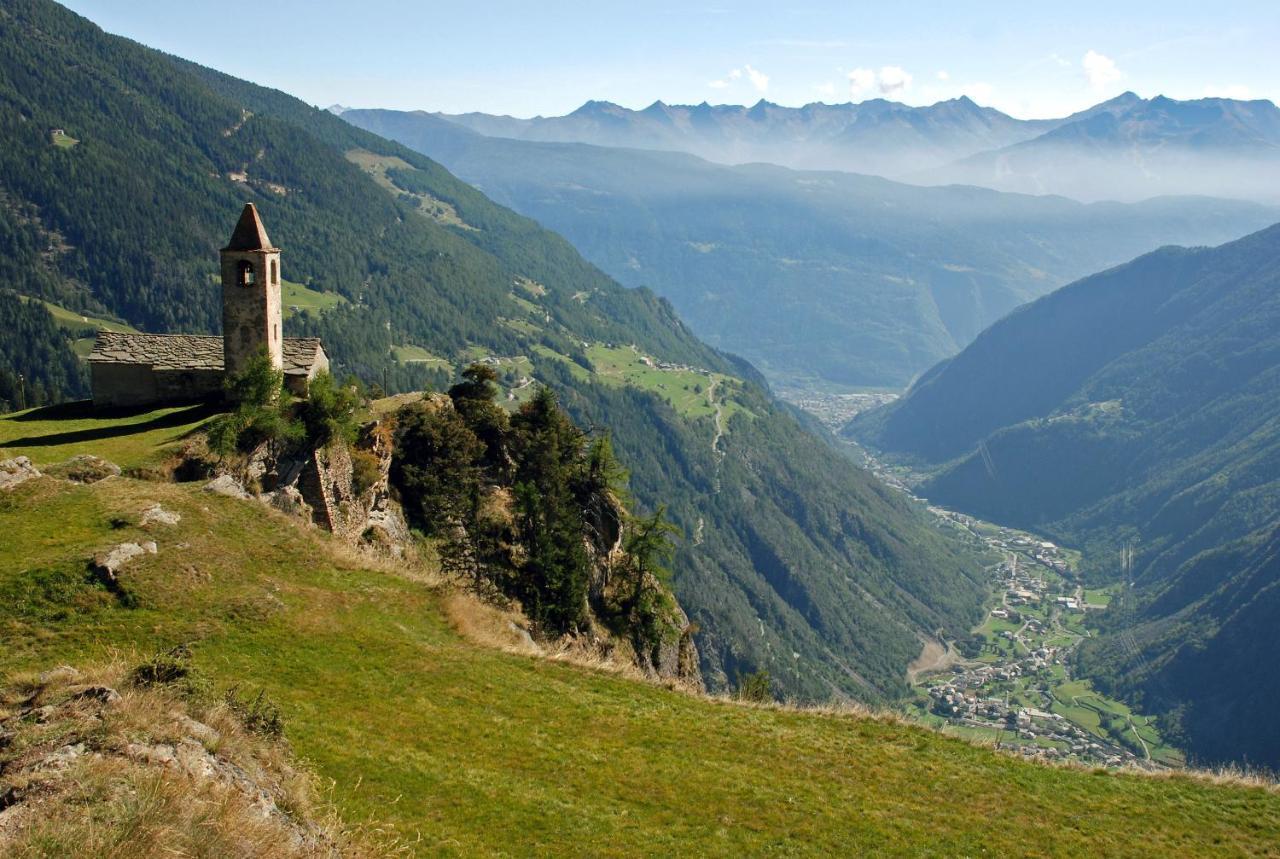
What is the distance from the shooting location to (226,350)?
44.8 m

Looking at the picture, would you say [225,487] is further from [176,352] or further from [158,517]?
[176,352]

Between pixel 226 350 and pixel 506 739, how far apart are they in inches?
1219

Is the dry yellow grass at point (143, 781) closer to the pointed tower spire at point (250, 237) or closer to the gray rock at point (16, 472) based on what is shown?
the gray rock at point (16, 472)

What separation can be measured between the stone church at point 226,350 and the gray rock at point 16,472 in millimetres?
13173

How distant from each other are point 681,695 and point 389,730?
11143 mm

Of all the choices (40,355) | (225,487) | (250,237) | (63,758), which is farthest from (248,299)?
(40,355)

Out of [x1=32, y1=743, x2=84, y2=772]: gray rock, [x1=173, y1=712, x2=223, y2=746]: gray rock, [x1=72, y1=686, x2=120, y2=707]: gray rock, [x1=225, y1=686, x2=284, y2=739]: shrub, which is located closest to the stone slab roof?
[x1=225, y1=686, x2=284, y2=739]: shrub

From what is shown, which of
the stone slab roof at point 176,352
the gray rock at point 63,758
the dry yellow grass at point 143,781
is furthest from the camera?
the stone slab roof at point 176,352

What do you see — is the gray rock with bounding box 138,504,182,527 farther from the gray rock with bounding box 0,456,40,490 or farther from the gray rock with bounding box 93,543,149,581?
the gray rock with bounding box 0,456,40,490

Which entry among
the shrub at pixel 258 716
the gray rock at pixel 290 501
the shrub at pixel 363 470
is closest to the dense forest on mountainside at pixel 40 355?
the shrub at pixel 363 470

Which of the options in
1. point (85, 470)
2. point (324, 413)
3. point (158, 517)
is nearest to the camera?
point (158, 517)

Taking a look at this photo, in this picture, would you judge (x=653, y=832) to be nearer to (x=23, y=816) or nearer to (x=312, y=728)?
(x=312, y=728)

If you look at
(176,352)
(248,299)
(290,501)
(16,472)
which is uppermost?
(248,299)

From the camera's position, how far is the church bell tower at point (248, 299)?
44.1 meters
